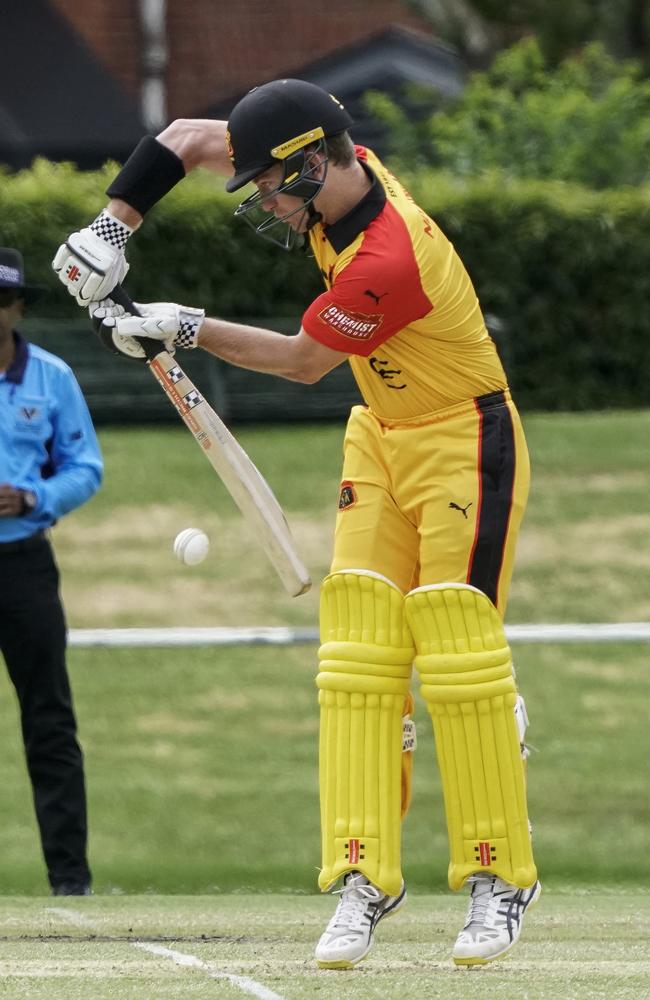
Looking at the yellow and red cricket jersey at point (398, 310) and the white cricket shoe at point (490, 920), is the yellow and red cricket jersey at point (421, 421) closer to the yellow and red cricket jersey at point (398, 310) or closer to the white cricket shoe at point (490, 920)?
the yellow and red cricket jersey at point (398, 310)

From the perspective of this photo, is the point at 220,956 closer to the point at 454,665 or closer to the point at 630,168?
the point at 454,665

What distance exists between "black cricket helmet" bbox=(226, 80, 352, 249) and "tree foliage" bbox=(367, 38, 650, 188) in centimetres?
1377

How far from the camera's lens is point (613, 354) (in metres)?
17.0

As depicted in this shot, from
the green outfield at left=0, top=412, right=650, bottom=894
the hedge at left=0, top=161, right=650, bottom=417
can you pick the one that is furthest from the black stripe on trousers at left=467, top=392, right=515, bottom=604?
the hedge at left=0, top=161, right=650, bottom=417

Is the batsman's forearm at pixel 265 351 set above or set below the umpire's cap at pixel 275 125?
below

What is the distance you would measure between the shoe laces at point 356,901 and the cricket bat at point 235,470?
732mm

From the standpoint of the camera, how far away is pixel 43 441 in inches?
249

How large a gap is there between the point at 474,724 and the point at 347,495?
0.64 m

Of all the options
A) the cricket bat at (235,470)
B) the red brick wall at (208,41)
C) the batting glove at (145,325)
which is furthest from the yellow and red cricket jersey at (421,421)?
the red brick wall at (208,41)

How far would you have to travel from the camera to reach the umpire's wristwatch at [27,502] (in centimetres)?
604

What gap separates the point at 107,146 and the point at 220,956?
17511 mm

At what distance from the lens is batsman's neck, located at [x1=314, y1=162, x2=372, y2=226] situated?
446 centimetres

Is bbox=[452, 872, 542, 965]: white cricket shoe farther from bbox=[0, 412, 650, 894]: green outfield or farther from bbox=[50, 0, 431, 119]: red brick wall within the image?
bbox=[50, 0, 431, 119]: red brick wall

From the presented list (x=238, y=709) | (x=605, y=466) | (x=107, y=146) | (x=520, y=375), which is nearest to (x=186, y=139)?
(x=238, y=709)
